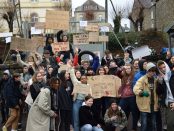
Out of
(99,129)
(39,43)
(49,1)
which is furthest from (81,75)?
(49,1)

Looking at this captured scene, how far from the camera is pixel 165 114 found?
39.2 ft

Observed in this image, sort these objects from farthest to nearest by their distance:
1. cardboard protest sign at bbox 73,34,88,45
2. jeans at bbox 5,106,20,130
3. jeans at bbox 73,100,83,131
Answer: cardboard protest sign at bbox 73,34,88,45 → jeans at bbox 5,106,20,130 → jeans at bbox 73,100,83,131

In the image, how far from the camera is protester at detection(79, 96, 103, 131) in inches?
425

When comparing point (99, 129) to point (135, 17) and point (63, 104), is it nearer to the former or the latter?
point (63, 104)

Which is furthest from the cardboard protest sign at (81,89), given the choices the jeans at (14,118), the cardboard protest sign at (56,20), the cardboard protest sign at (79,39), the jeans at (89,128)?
the cardboard protest sign at (79,39)

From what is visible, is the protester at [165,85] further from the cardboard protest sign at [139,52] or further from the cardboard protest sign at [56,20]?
the cardboard protest sign at [56,20]

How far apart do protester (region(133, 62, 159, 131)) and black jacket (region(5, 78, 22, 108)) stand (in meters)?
3.22

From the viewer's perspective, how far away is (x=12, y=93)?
39.8ft

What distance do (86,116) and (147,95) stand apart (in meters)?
1.45

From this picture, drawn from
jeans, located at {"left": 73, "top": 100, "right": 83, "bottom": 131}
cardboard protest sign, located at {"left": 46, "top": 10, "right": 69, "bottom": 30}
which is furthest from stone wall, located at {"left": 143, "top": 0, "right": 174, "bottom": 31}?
jeans, located at {"left": 73, "top": 100, "right": 83, "bottom": 131}

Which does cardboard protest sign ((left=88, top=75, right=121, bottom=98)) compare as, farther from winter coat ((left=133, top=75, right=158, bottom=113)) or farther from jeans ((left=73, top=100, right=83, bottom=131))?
winter coat ((left=133, top=75, right=158, bottom=113))

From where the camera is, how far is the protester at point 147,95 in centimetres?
1065

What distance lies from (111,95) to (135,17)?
43052mm

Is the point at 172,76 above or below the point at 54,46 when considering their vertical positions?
below
